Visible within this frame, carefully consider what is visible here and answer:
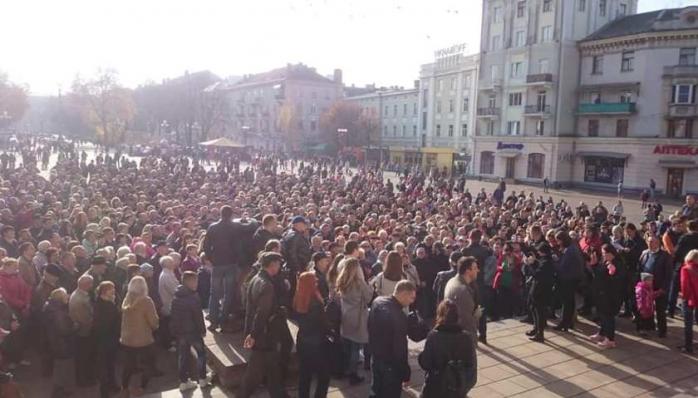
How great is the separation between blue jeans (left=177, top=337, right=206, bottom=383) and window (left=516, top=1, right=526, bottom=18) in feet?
167

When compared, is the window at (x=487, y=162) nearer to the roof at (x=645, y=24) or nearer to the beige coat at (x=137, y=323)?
the roof at (x=645, y=24)

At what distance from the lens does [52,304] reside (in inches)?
279

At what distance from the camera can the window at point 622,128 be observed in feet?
145

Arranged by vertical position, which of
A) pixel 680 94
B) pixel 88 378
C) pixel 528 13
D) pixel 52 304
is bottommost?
pixel 88 378

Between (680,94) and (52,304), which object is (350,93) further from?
(52,304)

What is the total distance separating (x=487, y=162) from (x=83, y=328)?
51.0m

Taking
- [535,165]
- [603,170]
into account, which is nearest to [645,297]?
[603,170]

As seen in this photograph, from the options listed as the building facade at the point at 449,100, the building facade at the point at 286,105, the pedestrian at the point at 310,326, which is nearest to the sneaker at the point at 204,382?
the pedestrian at the point at 310,326

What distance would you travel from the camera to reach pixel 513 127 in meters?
52.2

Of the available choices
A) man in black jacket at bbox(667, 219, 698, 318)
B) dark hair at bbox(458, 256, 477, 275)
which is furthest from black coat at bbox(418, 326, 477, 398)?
man in black jacket at bbox(667, 219, 698, 318)

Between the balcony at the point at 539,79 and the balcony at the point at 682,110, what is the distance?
10.0 m

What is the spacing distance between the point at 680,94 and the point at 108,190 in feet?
135

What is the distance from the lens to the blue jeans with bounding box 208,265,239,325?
774 cm

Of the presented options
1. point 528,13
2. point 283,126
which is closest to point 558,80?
point 528,13
